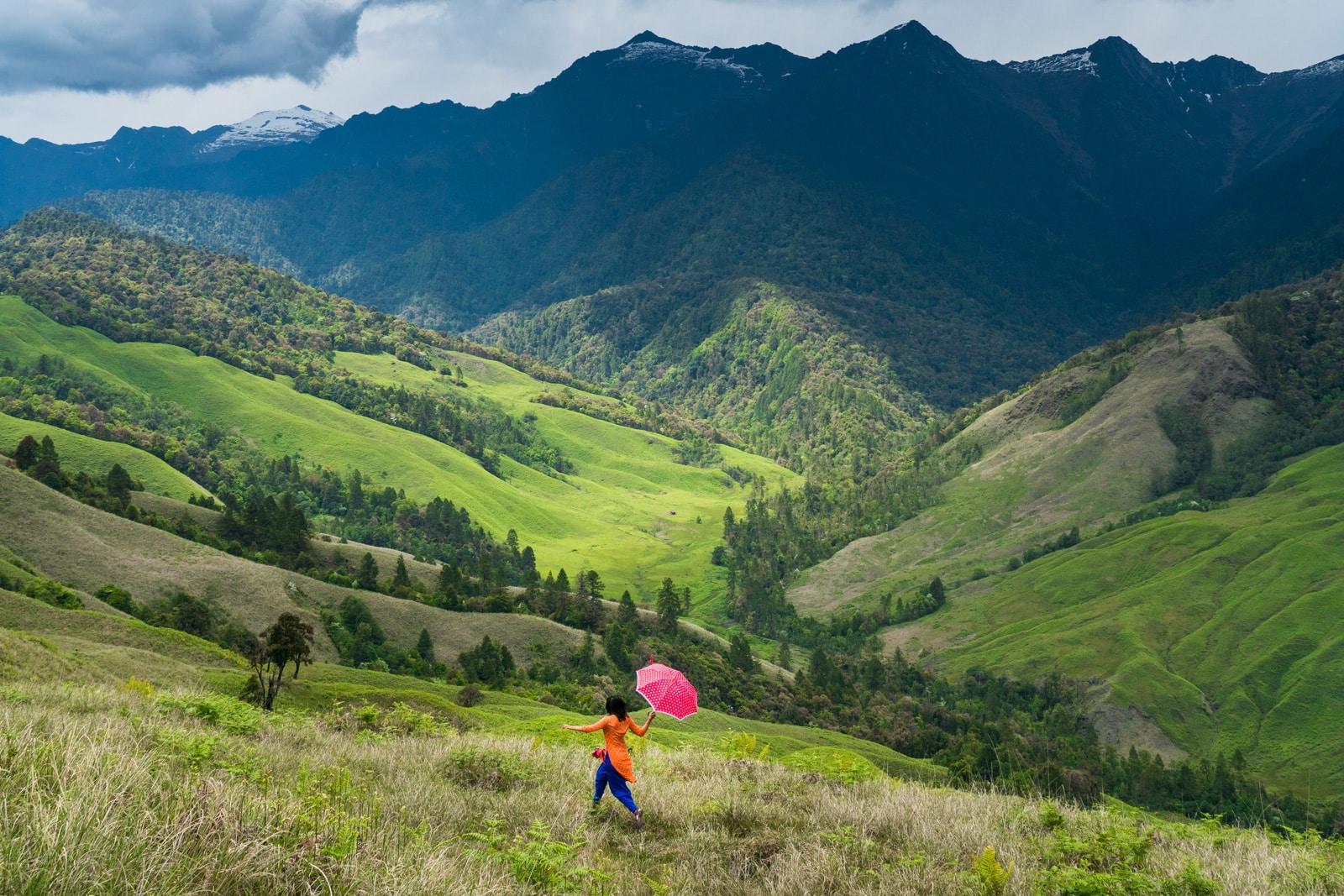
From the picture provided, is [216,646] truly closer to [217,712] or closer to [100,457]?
[217,712]

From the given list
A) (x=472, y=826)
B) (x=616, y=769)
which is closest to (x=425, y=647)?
(x=616, y=769)

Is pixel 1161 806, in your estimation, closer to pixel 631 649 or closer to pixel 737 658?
pixel 737 658

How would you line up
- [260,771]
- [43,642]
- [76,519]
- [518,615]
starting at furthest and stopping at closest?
[518,615], [76,519], [43,642], [260,771]

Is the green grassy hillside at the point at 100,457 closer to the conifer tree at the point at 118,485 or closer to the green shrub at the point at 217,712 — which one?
the conifer tree at the point at 118,485

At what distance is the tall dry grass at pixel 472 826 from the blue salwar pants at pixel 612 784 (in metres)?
0.32

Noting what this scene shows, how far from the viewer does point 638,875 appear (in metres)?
12.0

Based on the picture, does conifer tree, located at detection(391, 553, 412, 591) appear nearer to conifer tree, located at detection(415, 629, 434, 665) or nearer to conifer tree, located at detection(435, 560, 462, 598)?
conifer tree, located at detection(435, 560, 462, 598)

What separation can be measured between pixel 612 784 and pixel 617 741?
734 millimetres

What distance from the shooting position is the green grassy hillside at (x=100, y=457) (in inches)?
6437

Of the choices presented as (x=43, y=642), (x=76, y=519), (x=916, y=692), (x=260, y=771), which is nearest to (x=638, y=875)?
(x=260, y=771)

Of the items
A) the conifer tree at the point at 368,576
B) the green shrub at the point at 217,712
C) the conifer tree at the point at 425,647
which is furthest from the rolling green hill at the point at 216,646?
the conifer tree at the point at 368,576

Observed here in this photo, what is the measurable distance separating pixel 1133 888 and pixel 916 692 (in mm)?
142279

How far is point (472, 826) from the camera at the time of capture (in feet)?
44.2

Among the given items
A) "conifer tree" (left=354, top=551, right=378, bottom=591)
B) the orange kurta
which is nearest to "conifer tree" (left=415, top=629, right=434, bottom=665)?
"conifer tree" (left=354, top=551, right=378, bottom=591)
